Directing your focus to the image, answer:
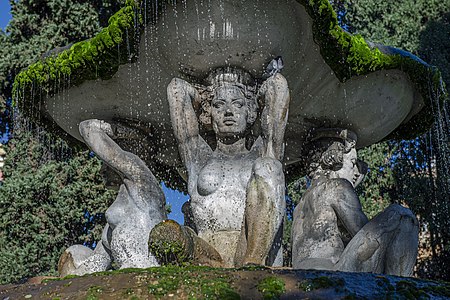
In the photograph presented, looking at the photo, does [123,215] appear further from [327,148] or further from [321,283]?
[321,283]

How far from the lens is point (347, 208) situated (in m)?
5.37

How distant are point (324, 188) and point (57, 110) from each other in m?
2.11

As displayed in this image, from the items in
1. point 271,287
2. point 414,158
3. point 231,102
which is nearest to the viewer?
point 271,287

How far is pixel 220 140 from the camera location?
5.80 meters

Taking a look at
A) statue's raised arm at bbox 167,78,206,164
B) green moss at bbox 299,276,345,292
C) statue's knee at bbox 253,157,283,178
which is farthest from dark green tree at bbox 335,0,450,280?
green moss at bbox 299,276,345,292

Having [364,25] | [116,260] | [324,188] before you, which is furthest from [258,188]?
[364,25]

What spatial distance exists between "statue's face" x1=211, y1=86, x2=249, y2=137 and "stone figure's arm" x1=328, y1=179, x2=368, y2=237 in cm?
77

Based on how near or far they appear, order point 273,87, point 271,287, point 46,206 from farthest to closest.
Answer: point 46,206, point 273,87, point 271,287

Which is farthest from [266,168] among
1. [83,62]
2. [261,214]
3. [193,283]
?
[83,62]

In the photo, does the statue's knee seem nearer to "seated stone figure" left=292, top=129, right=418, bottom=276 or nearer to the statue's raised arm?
"seated stone figure" left=292, top=129, right=418, bottom=276

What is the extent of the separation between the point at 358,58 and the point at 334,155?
0.78 metres

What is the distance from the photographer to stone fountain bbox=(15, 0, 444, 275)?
17.4 feet

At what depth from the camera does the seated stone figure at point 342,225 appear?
4.91 m

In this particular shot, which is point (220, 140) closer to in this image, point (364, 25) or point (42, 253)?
point (42, 253)
